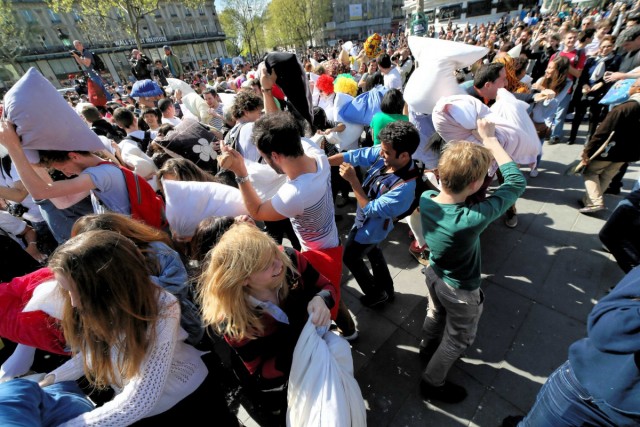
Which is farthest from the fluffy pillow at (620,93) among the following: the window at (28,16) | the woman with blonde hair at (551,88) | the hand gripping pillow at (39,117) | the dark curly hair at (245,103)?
the window at (28,16)

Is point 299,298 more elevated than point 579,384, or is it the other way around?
point 299,298

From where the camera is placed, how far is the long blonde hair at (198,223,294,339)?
4.31 ft

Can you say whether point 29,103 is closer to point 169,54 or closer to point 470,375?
point 470,375

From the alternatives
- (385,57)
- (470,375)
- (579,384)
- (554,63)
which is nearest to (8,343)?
(470,375)

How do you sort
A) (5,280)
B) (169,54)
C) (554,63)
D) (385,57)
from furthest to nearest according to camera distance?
1. (169,54)
2. (385,57)
3. (554,63)
4. (5,280)

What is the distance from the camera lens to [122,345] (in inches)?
49.6

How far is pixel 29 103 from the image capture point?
1.78 meters

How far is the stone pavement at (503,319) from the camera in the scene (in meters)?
2.10

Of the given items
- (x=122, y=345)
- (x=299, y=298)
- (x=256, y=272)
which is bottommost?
(x=299, y=298)

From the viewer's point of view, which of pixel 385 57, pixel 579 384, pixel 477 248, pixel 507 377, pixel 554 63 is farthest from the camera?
pixel 385 57

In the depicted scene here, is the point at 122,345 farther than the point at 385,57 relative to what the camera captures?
No

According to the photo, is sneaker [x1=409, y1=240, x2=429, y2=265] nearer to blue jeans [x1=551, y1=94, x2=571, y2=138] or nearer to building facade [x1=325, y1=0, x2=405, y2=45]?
blue jeans [x1=551, y1=94, x2=571, y2=138]

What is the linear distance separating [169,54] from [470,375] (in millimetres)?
12298

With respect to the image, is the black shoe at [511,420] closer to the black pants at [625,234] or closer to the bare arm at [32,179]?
the black pants at [625,234]
